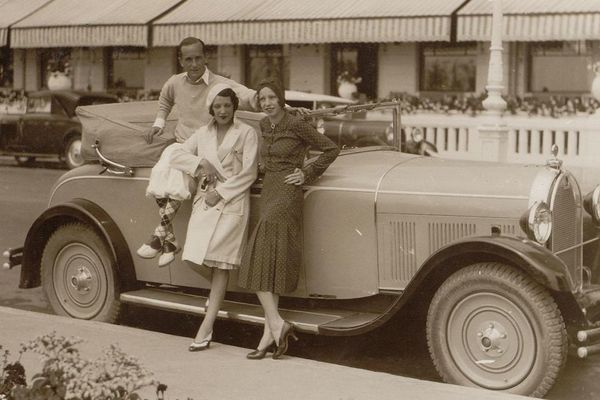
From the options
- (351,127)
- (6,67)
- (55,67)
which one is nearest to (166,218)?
(351,127)

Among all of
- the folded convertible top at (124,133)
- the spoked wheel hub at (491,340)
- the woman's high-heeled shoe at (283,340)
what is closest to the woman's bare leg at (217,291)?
the woman's high-heeled shoe at (283,340)

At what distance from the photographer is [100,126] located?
7227 millimetres

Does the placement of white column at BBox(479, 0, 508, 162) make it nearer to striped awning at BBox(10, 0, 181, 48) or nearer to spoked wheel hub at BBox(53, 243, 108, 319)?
spoked wheel hub at BBox(53, 243, 108, 319)

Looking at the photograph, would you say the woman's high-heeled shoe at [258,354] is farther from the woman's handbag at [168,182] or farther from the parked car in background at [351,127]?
the parked car in background at [351,127]

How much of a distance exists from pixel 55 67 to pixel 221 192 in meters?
21.8

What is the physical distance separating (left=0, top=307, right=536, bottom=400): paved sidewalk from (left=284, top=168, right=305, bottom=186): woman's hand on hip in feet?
3.21

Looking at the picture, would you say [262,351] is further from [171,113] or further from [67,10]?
[67,10]

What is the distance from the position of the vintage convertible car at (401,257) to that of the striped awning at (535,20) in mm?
11549

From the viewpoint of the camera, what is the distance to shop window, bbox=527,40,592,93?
20047 millimetres

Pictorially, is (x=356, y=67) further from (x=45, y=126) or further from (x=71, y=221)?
(x=71, y=221)

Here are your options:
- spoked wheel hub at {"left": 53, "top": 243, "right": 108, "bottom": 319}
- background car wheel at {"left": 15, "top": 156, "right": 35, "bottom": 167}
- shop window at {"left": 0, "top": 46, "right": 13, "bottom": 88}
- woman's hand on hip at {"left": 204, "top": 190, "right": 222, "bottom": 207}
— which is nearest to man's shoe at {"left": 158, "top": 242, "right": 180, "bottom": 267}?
woman's hand on hip at {"left": 204, "top": 190, "right": 222, "bottom": 207}

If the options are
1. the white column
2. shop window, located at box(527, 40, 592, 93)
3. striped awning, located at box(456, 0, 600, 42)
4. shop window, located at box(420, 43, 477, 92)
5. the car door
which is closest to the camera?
the white column

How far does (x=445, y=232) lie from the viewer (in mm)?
5895

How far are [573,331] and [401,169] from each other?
54.1 inches
